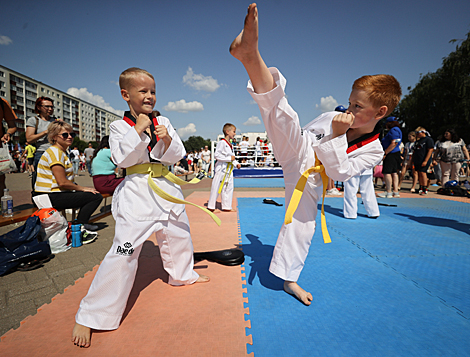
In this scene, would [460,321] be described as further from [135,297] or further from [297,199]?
[135,297]

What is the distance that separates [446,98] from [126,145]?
93.1ft

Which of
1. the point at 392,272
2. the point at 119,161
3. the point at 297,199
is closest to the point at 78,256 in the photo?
the point at 119,161

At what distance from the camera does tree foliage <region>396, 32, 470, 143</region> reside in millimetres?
19016

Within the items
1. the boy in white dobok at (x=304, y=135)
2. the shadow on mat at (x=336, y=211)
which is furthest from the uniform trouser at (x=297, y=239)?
the shadow on mat at (x=336, y=211)

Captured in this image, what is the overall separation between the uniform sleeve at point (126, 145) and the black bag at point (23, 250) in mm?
1898

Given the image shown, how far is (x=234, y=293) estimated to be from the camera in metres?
2.06

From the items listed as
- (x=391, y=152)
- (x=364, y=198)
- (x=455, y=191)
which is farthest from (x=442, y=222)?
(x=455, y=191)

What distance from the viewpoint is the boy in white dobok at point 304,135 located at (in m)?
1.35

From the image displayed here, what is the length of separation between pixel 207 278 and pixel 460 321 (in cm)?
195

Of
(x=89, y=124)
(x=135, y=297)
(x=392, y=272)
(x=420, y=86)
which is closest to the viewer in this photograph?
(x=135, y=297)

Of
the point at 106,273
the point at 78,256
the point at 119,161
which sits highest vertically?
the point at 119,161

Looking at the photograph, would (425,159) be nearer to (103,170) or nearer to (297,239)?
(297,239)

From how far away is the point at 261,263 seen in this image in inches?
105

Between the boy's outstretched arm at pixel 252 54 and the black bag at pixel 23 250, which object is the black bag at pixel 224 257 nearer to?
the black bag at pixel 23 250
